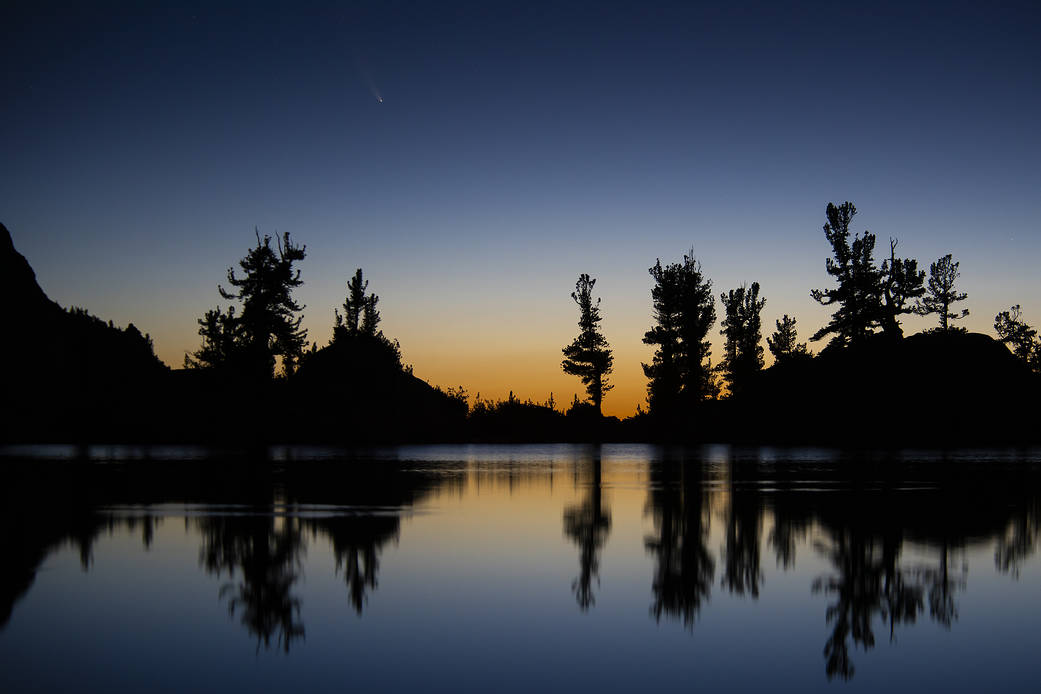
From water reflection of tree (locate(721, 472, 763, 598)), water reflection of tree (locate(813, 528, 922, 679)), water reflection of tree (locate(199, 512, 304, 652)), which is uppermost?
water reflection of tree (locate(199, 512, 304, 652))

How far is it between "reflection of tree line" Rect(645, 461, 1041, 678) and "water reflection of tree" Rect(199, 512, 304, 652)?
4.48 m

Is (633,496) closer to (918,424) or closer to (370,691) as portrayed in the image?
(370,691)

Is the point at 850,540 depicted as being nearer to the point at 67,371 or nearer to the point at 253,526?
the point at 253,526

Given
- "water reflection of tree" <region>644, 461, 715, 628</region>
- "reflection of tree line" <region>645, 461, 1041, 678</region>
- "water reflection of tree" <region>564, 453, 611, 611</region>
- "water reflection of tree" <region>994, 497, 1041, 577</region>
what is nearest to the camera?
"reflection of tree line" <region>645, 461, 1041, 678</region>

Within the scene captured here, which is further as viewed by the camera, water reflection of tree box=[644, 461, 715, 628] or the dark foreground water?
water reflection of tree box=[644, 461, 715, 628]

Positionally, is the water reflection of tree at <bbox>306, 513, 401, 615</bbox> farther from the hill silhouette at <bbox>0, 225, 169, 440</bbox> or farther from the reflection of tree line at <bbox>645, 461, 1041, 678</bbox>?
the hill silhouette at <bbox>0, 225, 169, 440</bbox>

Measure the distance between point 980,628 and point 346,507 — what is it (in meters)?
14.8

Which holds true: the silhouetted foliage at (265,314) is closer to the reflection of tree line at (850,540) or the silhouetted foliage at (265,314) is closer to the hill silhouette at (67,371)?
the hill silhouette at (67,371)

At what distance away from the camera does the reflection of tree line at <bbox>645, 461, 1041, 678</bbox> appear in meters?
9.45

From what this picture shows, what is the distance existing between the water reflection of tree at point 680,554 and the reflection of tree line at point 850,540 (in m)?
0.02

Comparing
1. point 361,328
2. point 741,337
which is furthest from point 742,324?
point 361,328

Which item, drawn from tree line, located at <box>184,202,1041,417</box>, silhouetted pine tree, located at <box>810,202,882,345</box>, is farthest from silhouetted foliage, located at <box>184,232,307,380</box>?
silhouetted pine tree, located at <box>810,202,882,345</box>

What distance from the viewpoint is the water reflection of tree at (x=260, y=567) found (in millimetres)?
8570

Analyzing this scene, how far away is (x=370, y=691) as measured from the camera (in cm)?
639
